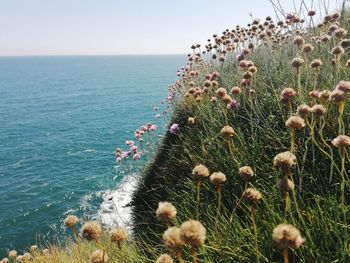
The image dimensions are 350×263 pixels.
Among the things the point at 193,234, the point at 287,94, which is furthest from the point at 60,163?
the point at 193,234

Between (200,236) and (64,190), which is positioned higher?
(200,236)

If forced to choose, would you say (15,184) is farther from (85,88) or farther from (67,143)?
(85,88)

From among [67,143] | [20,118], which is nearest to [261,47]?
[67,143]

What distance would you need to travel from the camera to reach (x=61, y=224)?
69.9 feet

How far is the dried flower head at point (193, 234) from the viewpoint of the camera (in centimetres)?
161

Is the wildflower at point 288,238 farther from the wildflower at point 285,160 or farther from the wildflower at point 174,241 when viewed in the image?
the wildflower at point 285,160

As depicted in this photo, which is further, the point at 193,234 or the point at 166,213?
the point at 166,213

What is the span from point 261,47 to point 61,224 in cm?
1734

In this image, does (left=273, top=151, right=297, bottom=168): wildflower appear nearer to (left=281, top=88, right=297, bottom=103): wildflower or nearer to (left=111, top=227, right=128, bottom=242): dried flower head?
(left=111, top=227, right=128, bottom=242): dried flower head

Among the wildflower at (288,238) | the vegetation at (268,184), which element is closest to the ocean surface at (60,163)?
the vegetation at (268,184)

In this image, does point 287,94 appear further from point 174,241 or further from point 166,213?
point 174,241

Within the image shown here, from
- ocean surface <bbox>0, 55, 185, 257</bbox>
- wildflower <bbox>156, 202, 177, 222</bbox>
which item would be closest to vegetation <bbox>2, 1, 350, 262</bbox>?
wildflower <bbox>156, 202, 177, 222</bbox>

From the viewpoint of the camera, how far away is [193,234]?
5.31ft

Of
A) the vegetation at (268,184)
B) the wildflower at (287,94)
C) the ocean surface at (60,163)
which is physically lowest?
the ocean surface at (60,163)
